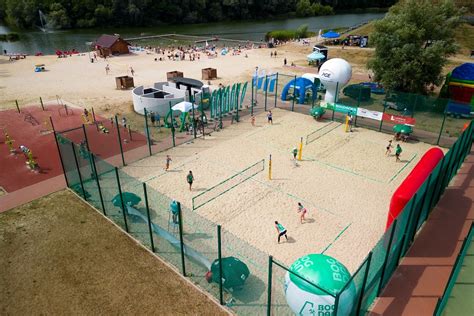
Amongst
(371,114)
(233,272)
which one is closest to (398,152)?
(371,114)

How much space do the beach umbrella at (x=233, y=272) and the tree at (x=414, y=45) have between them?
22714mm

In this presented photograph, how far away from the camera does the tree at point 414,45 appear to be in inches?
1029

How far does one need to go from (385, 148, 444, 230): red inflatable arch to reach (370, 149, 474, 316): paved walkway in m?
1.55

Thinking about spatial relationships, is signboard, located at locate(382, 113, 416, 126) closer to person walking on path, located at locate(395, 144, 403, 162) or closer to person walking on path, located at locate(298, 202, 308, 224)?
person walking on path, located at locate(395, 144, 403, 162)

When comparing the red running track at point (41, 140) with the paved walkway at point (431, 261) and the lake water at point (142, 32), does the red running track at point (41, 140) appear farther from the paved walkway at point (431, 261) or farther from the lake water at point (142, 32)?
the lake water at point (142, 32)

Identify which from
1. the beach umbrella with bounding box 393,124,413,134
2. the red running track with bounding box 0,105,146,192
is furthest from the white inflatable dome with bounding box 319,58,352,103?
the red running track with bounding box 0,105,146,192

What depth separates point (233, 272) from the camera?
9812mm

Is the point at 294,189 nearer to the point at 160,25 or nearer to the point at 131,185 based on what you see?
the point at 131,185

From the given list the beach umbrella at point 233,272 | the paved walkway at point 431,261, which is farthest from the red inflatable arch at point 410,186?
the beach umbrella at point 233,272

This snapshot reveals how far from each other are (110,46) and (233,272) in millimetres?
52004

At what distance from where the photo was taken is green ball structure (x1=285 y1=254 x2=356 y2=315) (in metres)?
7.84

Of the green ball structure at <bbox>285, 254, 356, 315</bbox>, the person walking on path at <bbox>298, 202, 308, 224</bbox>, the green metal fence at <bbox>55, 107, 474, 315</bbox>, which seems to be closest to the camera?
the green ball structure at <bbox>285, 254, 356, 315</bbox>

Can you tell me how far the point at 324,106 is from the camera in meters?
25.6

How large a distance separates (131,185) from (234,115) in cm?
1430
